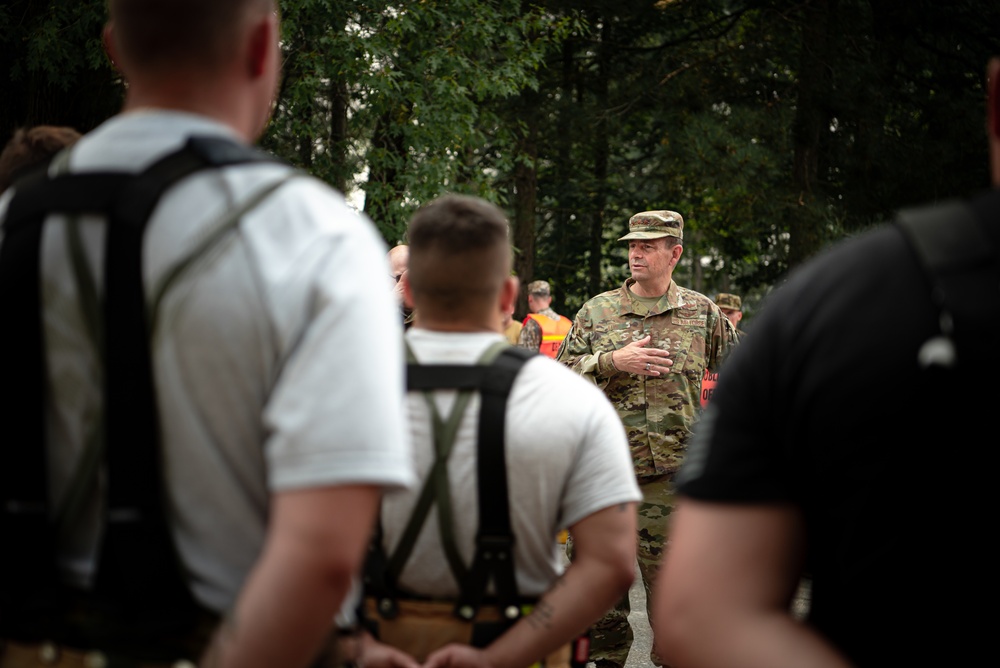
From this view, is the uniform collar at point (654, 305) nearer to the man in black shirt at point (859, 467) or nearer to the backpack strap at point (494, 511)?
the backpack strap at point (494, 511)

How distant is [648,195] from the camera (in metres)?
24.8

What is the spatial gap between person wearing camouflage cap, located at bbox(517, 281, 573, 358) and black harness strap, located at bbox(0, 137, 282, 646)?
1009 centimetres

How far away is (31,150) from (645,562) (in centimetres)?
400

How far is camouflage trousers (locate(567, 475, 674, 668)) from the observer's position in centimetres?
564

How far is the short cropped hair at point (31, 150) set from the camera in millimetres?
3018

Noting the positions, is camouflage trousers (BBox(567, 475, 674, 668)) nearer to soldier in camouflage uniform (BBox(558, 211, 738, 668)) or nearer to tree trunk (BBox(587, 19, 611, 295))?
soldier in camouflage uniform (BBox(558, 211, 738, 668))

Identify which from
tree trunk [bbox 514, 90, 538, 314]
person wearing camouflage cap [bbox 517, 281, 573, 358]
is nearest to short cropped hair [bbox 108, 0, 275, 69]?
person wearing camouflage cap [bbox 517, 281, 573, 358]

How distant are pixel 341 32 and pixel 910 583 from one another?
1312cm

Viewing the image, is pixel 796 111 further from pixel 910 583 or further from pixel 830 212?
pixel 910 583

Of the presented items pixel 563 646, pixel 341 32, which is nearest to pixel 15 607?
pixel 563 646

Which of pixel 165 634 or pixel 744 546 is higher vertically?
pixel 744 546

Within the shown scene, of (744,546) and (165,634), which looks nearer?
(744,546)

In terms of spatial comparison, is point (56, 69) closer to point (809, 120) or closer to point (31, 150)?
point (31, 150)

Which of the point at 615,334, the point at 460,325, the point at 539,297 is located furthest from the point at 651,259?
the point at 539,297
